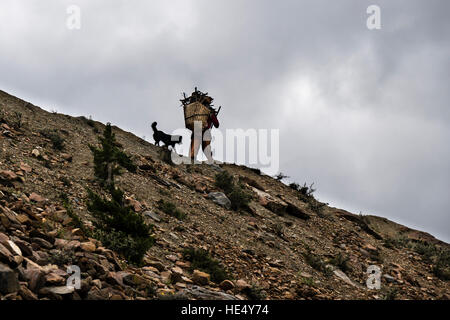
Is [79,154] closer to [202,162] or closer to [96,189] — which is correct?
[96,189]

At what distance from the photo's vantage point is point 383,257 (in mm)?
13359

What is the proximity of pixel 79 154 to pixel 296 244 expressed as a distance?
28.4 ft

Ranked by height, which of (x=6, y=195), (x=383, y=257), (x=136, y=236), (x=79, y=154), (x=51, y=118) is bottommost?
(x=383, y=257)

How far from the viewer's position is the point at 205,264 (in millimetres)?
7012

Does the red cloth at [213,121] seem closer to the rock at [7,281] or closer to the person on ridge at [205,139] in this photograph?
the person on ridge at [205,139]

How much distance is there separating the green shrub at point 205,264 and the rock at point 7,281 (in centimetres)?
376

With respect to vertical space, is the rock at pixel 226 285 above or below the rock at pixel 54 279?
below

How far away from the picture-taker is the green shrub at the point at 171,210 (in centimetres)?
992

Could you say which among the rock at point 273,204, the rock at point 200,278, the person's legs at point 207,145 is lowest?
the rock at point 200,278

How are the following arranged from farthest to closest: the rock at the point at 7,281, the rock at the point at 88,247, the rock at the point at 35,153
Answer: the rock at the point at 35,153 < the rock at the point at 88,247 < the rock at the point at 7,281

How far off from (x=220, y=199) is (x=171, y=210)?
3375mm

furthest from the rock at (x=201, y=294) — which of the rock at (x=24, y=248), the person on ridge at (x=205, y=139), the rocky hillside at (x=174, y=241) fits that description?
the person on ridge at (x=205, y=139)

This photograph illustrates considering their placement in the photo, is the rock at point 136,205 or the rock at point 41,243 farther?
the rock at point 136,205
